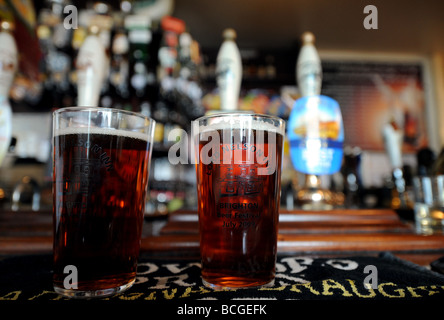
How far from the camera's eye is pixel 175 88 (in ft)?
9.95

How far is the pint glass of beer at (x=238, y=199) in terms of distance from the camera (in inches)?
19.5

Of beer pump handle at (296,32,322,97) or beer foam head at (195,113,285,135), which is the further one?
beer pump handle at (296,32,322,97)

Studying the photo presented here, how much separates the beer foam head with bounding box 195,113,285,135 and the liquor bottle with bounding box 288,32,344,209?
2.06 ft

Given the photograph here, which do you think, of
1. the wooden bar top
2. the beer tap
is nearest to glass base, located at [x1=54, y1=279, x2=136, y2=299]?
the wooden bar top

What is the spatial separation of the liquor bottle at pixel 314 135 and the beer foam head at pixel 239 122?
2.06 feet

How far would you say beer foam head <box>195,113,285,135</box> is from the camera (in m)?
0.52

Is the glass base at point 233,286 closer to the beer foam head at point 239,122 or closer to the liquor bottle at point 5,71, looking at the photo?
the beer foam head at point 239,122

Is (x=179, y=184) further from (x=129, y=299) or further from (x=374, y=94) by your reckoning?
(x=374, y=94)

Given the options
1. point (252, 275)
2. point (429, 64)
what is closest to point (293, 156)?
point (252, 275)

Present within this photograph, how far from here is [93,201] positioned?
0.48m

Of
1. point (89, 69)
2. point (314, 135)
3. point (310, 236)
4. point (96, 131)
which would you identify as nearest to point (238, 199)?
point (96, 131)

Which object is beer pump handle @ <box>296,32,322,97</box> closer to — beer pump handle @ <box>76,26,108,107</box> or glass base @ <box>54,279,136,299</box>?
beer pump handle @ <box>76,26,108,107</box>

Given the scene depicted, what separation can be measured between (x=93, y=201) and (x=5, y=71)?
103cm

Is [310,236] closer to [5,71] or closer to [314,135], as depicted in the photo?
[314,135]
